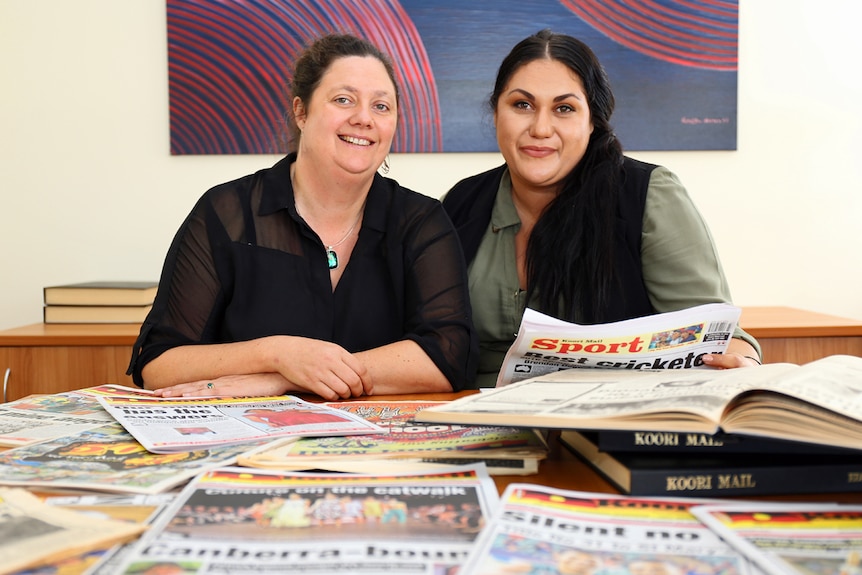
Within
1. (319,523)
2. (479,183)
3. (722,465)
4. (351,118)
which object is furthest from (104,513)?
(479,183)

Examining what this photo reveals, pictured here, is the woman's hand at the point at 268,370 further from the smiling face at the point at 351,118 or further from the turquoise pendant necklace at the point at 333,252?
the smiling face at the point at 351,118

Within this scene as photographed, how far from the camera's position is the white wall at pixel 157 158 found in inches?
105

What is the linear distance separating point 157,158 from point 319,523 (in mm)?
2325

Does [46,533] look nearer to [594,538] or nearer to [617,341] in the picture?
[594,538]

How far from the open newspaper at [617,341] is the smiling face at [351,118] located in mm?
736

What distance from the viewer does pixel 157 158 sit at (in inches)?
106

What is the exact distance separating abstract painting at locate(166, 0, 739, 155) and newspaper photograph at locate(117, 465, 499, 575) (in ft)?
6.79

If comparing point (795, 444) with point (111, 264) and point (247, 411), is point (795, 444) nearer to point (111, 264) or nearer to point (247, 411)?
point (247, 411)

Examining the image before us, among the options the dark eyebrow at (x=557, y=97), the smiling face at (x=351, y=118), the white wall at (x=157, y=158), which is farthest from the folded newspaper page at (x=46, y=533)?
the white wall at (x=157, y=158)

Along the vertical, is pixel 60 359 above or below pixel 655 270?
below

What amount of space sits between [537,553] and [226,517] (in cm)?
25

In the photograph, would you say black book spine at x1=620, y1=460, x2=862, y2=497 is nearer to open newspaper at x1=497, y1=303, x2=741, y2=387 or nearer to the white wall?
open newspaper at x1=497, y1=303, x2=741, y2=387
